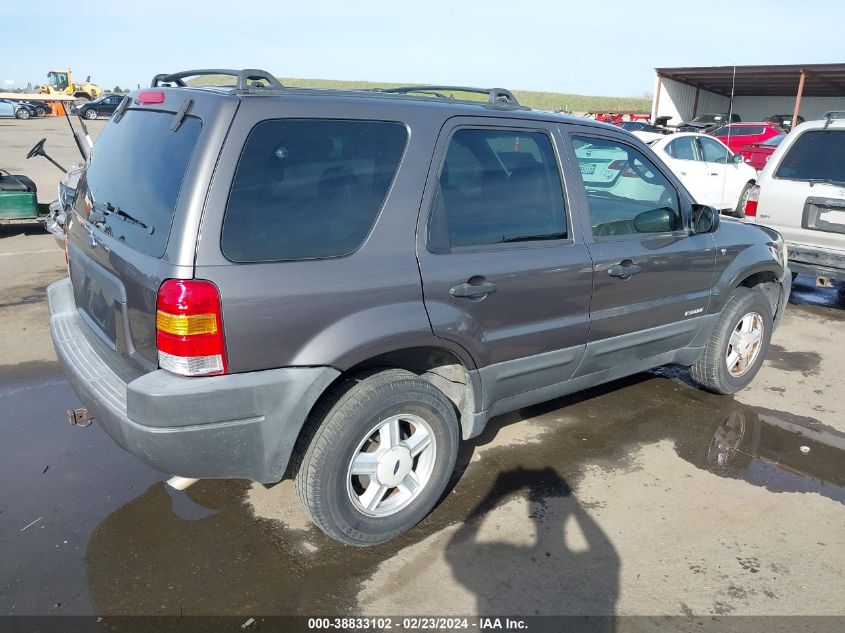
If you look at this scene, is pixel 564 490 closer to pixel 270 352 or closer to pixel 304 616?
pixel 304 616

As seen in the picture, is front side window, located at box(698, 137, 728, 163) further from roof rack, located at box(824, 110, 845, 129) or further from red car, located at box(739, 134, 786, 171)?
roof rack, located at box(824, 110, 845, 129)

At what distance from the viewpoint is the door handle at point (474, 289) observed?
9.53ft

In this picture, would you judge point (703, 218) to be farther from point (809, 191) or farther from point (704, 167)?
point (704, 167)

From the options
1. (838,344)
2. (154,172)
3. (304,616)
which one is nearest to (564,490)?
(304,616)

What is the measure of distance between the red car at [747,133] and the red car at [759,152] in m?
0.55

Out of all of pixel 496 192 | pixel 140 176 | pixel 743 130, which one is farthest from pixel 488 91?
pixel 743 130

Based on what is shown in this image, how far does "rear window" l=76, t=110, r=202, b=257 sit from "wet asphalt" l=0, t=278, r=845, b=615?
1330 millimetres

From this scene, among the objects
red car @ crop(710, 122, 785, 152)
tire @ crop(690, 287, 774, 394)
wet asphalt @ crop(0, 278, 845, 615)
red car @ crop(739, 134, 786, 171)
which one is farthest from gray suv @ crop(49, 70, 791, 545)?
red car @ crop(710, 122, 785, 152)

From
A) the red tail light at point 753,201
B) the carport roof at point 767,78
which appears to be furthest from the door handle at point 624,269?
the carport roof at point 767,78

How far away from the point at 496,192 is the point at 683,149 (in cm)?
1027

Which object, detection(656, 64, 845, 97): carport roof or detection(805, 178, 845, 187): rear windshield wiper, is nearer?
detection(805, 178, 845, 187): rear windshield wiper

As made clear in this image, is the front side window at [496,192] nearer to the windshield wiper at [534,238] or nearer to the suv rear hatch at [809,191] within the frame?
the windshield wiper at [534,238]

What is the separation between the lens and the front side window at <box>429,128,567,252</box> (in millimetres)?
2967

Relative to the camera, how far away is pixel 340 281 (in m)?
2.59
